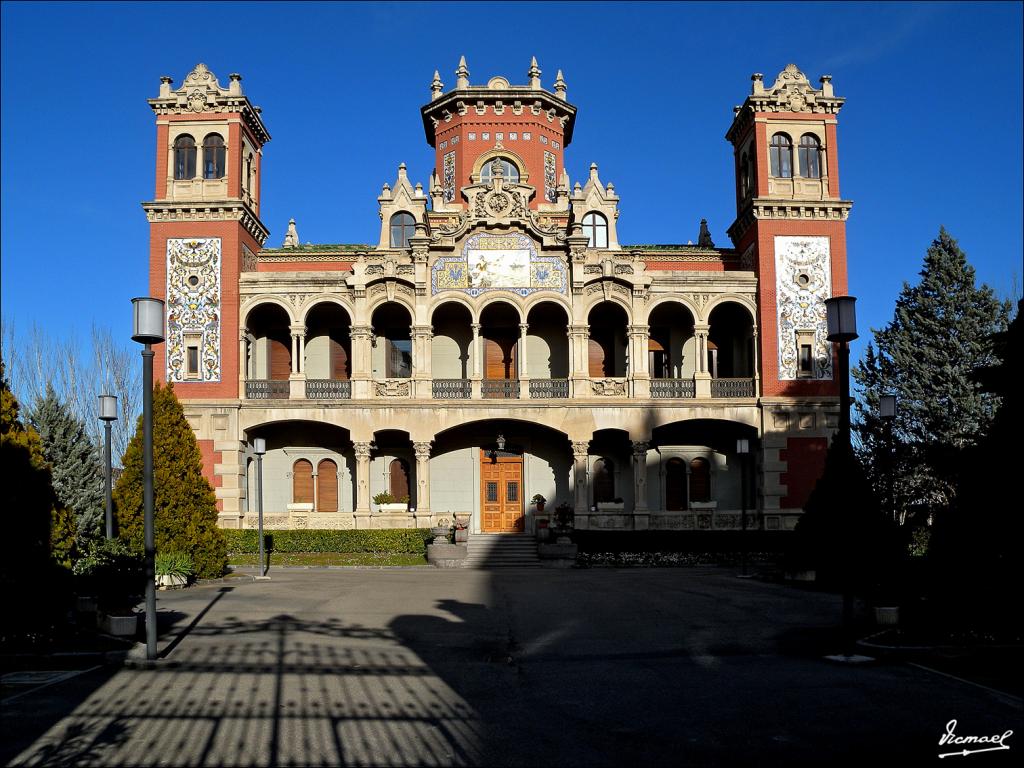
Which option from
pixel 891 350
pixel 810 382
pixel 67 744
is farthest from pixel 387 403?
pixel 67 744

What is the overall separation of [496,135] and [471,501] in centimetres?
1639

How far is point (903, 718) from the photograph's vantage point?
968cm

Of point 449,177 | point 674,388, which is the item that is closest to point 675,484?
point 674,388

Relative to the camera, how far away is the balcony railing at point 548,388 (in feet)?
117

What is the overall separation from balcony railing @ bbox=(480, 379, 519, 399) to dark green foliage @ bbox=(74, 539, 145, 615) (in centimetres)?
1904

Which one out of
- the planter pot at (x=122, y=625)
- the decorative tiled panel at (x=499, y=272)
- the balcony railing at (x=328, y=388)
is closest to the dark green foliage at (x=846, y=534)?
the planter pot at (x=122, y=625)

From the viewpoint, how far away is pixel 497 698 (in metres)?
10.9

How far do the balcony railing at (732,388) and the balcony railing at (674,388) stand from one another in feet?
2.79

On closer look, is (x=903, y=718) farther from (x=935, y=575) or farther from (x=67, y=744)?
(x=67, y=744)

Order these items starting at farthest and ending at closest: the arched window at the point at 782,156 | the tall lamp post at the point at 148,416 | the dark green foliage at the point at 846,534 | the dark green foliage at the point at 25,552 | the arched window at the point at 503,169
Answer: the arched window at the point at 503,169, the arched window at the point at 782,156, the dark green foliage at the point at 846,534, the dark green foliage at the point at 25,552, the tall lamp post at the point at 148,416

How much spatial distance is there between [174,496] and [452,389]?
1279cm

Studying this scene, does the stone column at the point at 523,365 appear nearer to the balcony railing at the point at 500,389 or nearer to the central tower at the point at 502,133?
the balcony railing at the point at 500,389

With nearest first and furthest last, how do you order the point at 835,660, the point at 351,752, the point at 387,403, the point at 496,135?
1. the point at 351,752
2. the point at 835,660
3. the point at 387,403
4. the point at 496,135

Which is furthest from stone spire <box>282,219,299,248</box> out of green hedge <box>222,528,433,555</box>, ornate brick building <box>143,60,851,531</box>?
green hedge <box>222,528,433,555</box>
